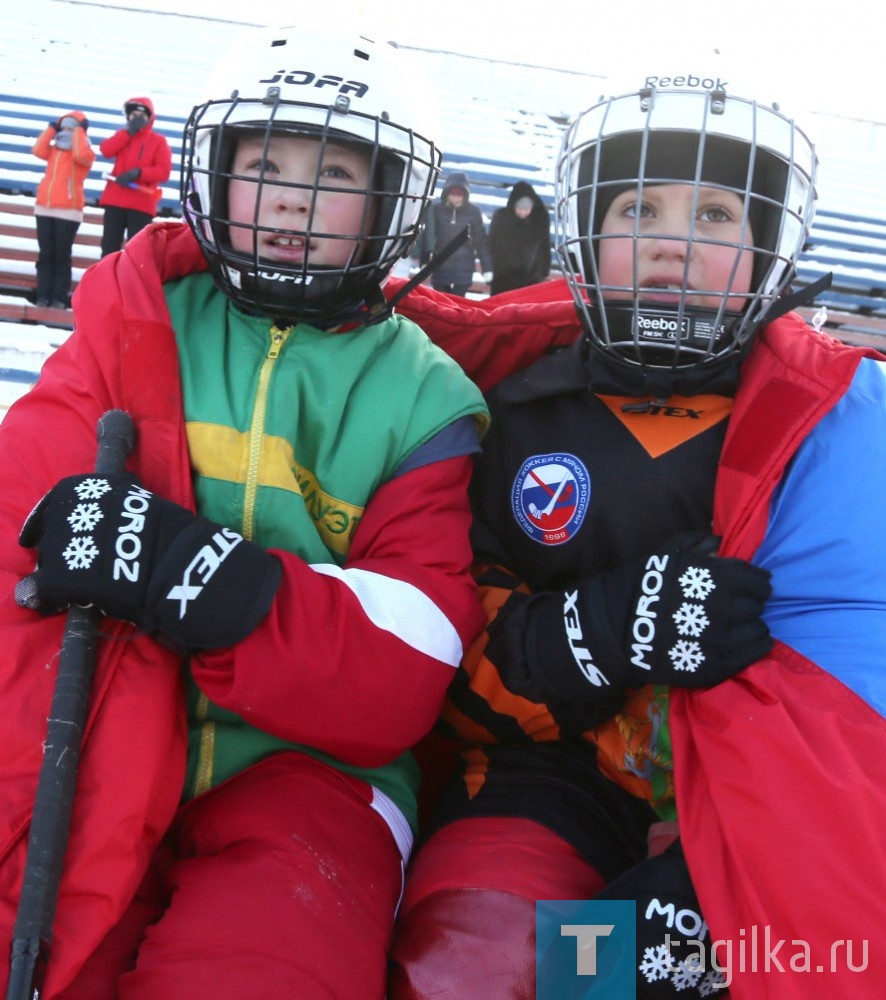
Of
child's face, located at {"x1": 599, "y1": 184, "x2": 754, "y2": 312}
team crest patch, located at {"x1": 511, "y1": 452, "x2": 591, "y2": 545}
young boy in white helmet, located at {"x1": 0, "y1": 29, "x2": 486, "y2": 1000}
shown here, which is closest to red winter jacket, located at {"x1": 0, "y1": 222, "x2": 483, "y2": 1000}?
young boy in white helmet, located at {"x1": 0, "y1": 29, "x2": 486, "y2": 1000}

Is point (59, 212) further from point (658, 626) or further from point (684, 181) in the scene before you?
point (658, 626)

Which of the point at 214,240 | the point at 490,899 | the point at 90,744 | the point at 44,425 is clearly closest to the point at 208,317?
the point at 214,240

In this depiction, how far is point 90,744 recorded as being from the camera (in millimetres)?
1199

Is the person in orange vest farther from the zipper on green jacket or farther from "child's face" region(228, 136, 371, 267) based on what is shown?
the zipper on green jacket

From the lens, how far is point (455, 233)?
21.9 ft

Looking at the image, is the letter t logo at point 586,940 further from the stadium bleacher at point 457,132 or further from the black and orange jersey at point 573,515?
the stadium bleacher at point 457,132

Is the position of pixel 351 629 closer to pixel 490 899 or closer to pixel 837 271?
pixel 490 899

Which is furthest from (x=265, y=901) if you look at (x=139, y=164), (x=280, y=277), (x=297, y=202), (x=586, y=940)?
(x=139, y=164)

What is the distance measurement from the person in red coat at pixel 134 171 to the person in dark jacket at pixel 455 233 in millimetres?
1543

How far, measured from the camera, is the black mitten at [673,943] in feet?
3.98

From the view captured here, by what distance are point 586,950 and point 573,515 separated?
60 cm

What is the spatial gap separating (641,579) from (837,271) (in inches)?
343

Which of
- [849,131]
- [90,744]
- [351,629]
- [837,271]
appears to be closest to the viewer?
[90,744]

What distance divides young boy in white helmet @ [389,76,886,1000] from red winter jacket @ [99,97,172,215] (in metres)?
4.91
